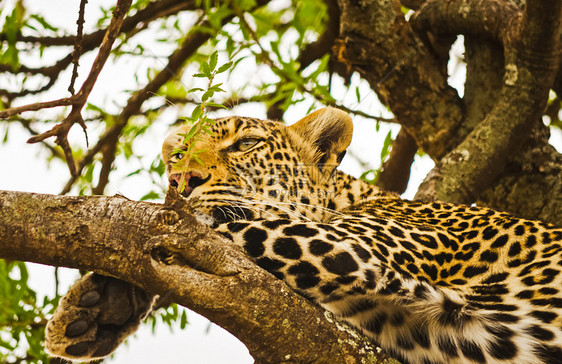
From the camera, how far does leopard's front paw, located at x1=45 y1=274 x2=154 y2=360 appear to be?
294 centimetres

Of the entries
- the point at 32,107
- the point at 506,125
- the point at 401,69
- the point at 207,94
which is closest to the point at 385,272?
the point at 207,94

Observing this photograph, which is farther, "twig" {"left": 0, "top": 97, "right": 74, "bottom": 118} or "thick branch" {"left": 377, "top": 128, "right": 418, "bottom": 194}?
"thick branch" {"left": 377, "top": 128, "right": 418, "bottom": 194}

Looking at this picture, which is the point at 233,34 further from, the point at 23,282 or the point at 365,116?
the point at 23,282

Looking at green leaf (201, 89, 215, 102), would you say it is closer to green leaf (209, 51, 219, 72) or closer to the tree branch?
green leaf (209, 51, 219, 72)

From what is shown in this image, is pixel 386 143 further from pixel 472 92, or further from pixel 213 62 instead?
pixel 213 62

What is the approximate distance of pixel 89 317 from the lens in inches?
117

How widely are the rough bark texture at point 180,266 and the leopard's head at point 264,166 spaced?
99cm

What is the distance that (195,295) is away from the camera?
Result: 235cm

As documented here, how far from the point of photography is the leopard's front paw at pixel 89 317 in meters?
2.94

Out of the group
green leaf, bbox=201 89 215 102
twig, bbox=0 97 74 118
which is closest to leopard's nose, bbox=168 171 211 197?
twig, bbox=0 97 74 118

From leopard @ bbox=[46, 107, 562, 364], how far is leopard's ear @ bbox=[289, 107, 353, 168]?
0.38 meters

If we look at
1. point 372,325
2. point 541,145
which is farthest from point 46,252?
point 541,145

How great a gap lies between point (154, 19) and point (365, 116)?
6.58 feet

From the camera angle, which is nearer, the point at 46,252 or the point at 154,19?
the point at 46,252
